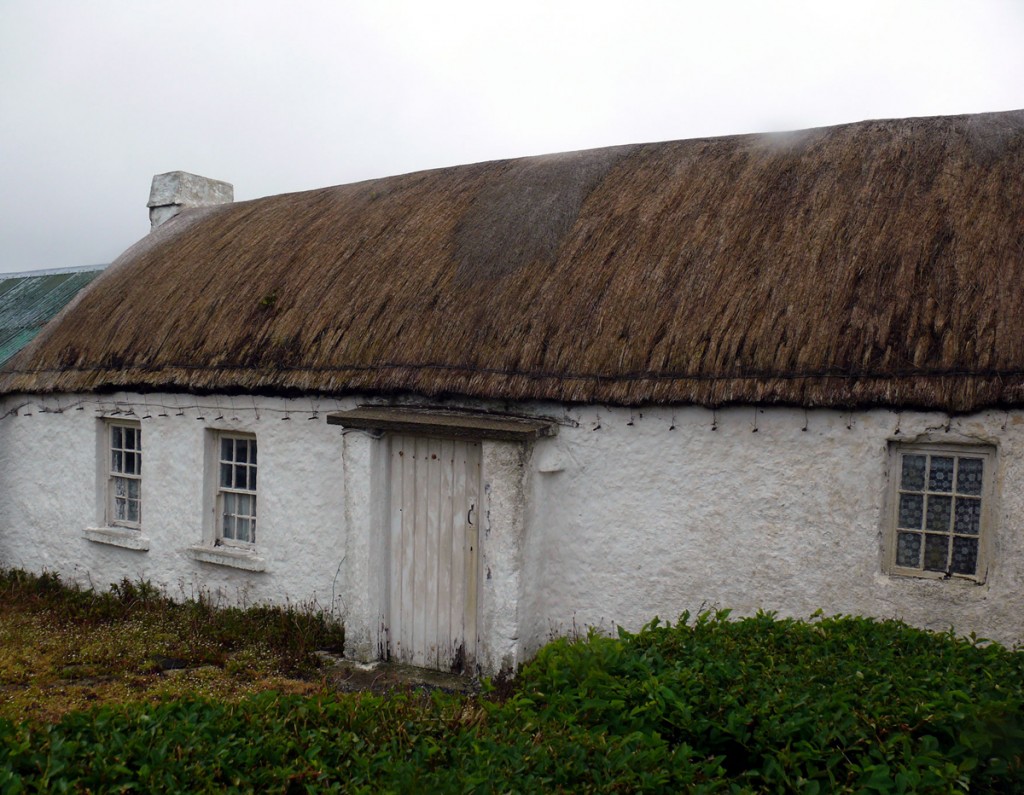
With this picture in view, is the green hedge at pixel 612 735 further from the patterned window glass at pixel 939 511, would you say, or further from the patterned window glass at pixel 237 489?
the patterned window glass at pixel 237 489

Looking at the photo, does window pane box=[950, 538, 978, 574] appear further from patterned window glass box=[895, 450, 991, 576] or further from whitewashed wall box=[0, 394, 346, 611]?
whitewashed wall box=[0, 394, 346, 611]

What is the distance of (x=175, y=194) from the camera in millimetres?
13594

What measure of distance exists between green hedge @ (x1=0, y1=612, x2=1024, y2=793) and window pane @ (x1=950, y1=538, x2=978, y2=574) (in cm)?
160

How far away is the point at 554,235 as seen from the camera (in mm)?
8180

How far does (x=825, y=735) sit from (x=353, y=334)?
5.89 meters

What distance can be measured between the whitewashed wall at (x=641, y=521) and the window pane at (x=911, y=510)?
0.60 feet

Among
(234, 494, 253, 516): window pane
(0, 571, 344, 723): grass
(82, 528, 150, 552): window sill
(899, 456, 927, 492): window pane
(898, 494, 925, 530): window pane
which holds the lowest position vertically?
(0, 571, 344, 723): grass

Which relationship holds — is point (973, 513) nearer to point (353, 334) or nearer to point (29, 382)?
point (353, 334)

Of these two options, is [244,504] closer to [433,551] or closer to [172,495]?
[172,495]

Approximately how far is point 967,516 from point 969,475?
282 millimetres

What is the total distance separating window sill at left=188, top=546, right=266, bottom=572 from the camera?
28.2ft

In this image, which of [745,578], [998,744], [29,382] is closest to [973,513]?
[745,578]

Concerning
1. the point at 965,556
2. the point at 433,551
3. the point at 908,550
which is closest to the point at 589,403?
the point at 433,551

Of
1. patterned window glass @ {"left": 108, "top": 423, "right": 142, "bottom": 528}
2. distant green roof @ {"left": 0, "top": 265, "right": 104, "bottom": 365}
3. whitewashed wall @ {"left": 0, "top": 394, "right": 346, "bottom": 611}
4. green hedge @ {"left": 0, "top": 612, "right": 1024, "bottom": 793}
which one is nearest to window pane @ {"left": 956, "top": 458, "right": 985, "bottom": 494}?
green hedge @ {"left": 0, "top": 612, "right": 1024, "bottom": 793}
